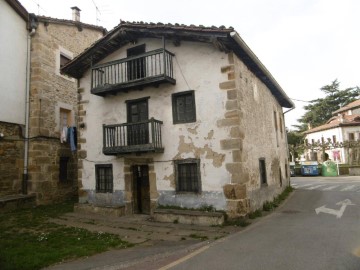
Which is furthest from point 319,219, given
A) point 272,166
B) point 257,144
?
point 272,166

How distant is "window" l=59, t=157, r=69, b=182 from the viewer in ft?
49.6

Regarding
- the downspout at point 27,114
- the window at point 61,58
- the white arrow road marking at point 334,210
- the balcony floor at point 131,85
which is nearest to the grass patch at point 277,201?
the white arrow road marking at point 334,210

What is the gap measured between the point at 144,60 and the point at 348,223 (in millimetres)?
9007

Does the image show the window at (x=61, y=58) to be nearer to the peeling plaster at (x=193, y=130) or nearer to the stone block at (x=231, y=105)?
the peeling plaster at (x=193, y=130)

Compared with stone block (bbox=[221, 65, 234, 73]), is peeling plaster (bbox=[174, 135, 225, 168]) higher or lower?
lower

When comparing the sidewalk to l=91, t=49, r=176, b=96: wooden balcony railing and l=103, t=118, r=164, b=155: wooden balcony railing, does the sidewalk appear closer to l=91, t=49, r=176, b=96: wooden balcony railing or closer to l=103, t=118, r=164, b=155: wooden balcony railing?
l=103, t=118, r=164, b=155: wooden balcony railing

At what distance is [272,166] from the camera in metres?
13.9

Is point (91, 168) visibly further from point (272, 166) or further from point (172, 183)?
point (272, 166)

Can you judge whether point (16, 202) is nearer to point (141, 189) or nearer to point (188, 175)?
point (141, 189)

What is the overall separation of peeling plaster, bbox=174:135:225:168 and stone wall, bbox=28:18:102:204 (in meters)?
7.40

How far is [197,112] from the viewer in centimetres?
1015

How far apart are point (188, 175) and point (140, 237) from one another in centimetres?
305

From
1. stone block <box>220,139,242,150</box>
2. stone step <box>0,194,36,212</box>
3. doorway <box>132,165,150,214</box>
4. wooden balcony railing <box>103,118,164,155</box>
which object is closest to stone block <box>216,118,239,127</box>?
stone block <box>220,139,242,150</box>

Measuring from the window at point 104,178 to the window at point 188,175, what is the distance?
326 cm
